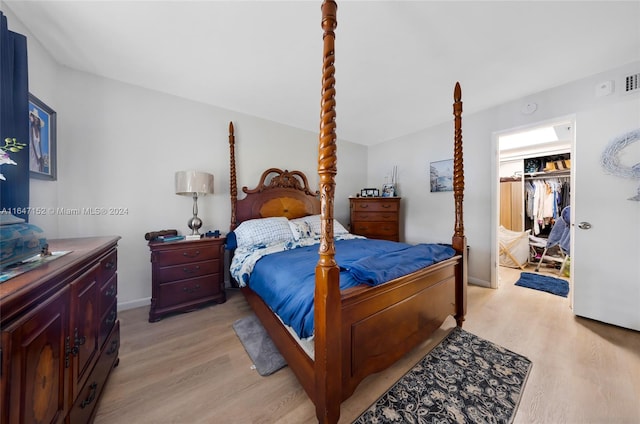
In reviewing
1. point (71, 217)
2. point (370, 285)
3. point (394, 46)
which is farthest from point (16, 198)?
point (394, 46)

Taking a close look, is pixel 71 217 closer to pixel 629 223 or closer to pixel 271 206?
pixel 271 206

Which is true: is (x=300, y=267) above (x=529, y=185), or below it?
below

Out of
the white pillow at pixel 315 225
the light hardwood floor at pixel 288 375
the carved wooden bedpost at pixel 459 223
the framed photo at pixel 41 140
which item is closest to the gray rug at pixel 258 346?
the light hardwood floor at pixel 288 375

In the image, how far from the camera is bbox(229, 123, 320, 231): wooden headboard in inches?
112

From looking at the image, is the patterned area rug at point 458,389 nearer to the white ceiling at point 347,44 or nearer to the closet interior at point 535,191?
the white ceiling at point 347,44

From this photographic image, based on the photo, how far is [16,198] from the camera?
1346mm

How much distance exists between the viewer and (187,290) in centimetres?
224

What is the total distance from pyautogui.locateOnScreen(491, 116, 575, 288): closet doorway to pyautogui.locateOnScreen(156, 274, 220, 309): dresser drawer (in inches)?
172

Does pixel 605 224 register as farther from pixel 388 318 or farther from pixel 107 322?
pixel 107 322

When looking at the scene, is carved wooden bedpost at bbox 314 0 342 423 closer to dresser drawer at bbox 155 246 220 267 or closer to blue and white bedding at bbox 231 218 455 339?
blue and white bedding at bbox 231 218 455 339

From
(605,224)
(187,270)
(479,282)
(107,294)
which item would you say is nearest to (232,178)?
(187,270)

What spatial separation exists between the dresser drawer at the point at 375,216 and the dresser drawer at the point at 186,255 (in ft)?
7.63

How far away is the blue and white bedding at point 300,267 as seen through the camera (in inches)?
48.1

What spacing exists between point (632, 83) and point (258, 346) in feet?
13.3
